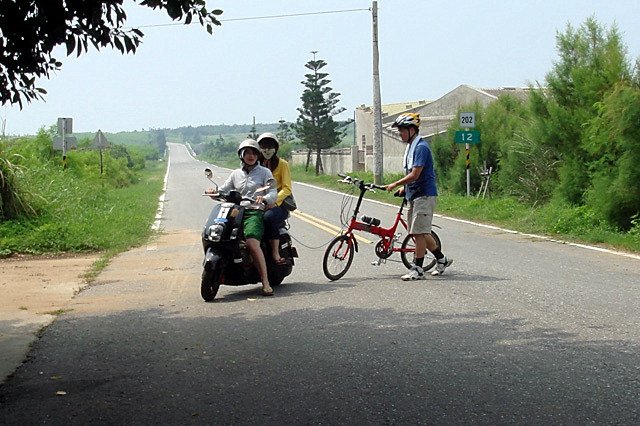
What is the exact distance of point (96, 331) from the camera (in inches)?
328

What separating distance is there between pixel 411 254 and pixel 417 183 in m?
1.13

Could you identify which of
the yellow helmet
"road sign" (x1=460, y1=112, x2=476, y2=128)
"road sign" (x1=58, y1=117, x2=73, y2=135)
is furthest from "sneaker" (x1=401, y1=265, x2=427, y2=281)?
"road sign" (x1=58, y1=117, x2=73, y2=135)

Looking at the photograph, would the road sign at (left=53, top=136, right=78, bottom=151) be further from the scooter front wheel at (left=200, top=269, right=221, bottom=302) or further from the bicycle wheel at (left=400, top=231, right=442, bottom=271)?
the scooter front wheel at (left=200, top=269, right=221, bottom=302)

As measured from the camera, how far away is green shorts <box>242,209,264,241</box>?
9.78m

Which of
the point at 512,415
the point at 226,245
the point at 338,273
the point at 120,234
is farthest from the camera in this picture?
the point at 120,234

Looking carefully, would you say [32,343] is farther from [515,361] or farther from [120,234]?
[120,234]

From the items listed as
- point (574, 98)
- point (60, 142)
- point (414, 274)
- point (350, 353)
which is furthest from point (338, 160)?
point (350, 353)

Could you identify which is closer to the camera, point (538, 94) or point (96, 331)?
point (96, 331)

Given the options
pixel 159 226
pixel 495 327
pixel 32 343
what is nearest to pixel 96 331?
pixel 32 343

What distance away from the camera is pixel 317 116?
2382 inches

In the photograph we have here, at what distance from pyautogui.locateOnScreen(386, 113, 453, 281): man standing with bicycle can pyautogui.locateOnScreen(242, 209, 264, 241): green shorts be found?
1753 millimetres

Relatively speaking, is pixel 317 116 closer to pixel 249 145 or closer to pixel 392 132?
pixel 392 132

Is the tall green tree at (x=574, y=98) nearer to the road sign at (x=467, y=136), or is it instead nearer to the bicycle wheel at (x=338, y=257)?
the road sign at (x=467, y=136)

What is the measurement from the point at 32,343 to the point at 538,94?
50.4 ft
